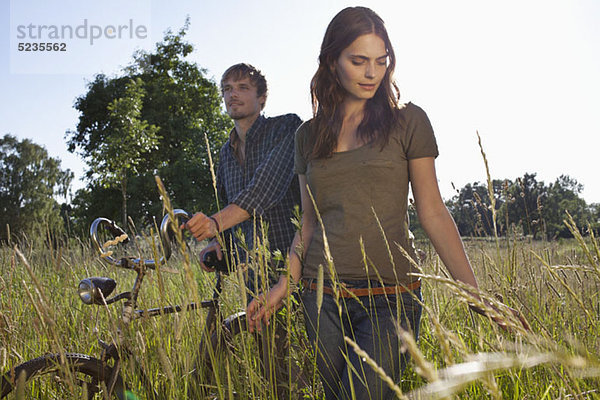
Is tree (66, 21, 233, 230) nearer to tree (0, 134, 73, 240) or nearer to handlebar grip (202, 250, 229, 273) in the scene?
tree (0, 134, 73, 240)

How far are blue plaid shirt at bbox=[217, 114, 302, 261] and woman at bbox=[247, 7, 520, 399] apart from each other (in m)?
0.57

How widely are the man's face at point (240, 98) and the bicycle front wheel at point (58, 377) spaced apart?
1.87 meters

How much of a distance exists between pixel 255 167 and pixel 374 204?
55.1 inches

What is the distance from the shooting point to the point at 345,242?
6.91 ft

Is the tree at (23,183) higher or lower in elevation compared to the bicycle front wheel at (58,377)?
higher

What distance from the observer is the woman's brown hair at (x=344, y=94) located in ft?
7.09

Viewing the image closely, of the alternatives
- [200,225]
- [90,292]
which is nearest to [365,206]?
[200,225]

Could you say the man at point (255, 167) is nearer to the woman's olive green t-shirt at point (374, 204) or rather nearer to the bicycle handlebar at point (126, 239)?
the bicycle handlebar at point (126, 239)

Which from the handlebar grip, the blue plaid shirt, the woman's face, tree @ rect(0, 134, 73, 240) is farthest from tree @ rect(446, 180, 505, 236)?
tree @ rect(0, 134, 73, 240)

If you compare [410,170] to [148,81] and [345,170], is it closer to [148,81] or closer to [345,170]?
[345,170]

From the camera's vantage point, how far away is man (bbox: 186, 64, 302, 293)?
109 inches

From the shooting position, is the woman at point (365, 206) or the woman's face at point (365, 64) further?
the woman's face at point (365, 64)

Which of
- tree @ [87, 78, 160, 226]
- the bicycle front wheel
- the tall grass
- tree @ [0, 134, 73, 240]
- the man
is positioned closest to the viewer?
the tall grass

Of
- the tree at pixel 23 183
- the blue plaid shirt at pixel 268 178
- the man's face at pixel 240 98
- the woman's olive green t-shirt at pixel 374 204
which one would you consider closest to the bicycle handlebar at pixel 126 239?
the blue plaid shirt at pixel 268 178
